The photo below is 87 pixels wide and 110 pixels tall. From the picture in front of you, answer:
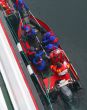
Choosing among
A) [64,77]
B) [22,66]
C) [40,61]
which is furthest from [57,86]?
[22,66]

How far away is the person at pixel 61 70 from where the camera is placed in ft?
27.9

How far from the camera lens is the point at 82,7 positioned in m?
11.2

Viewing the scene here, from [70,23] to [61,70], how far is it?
2.95 meters

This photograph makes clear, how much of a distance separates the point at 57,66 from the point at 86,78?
1371mm

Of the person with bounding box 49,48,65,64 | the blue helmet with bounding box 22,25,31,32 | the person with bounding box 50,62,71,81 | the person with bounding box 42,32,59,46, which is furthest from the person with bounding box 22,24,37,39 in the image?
the person with bounding box 50,62,71,81

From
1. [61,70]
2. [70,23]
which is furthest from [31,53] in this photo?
[70,23]

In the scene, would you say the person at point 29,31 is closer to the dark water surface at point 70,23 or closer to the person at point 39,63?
the person at point 39,63

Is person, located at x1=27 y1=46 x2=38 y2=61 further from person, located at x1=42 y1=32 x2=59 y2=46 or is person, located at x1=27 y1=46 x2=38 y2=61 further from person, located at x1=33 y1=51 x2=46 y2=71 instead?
person, located at x1=42 y1=32 x2=59 y2=46

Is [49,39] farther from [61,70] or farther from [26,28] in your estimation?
[61,70]

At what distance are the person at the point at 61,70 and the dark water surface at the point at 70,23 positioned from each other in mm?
913

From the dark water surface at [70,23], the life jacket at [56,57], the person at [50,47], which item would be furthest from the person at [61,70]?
the dark water surface at [70,23]

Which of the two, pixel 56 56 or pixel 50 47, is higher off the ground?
pixel 50 47

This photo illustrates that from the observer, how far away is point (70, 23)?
10.8 m

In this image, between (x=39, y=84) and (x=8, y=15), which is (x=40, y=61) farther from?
(x=8, y=15)
